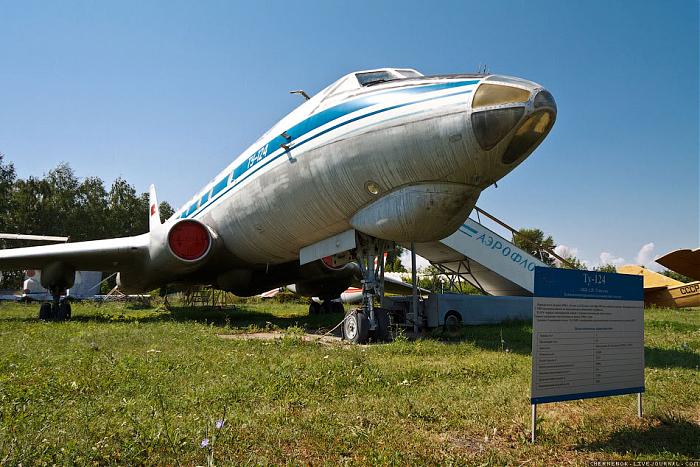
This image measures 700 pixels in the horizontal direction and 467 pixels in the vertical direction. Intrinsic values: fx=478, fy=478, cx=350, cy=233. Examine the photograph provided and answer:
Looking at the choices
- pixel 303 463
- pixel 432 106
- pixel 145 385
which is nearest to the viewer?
pixel 303 463

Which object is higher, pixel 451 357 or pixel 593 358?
pixel 593 358

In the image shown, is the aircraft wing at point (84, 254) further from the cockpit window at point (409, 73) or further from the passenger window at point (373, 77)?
the cockpit window at point (409, 73)

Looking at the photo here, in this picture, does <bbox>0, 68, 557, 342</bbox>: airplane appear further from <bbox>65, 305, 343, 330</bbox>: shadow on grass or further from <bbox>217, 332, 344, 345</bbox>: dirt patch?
<bbox>65, 305, 343, 330</bbox>: shadow on grass

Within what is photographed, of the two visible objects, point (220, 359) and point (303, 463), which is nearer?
point (303, 463)

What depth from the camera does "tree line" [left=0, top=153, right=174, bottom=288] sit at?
4600cm

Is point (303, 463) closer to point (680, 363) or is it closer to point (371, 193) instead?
point (371, 193)

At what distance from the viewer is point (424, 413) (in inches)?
142

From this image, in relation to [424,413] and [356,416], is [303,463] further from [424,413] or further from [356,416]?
[424,413]

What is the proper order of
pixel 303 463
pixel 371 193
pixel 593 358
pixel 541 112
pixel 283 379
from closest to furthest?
pixel 303 463 < pixel 593 358 < pixel 283 379 < pixel 541 112 < pixel 371 193

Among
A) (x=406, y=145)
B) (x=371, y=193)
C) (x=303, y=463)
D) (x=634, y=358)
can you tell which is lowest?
(x=303, y=463)

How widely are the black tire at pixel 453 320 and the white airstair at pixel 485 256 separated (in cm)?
281

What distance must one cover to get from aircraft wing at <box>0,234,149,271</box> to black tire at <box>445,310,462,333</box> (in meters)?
7.40

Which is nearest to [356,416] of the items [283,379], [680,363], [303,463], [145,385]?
[303,463]

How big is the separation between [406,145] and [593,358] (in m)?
A: 3.75
